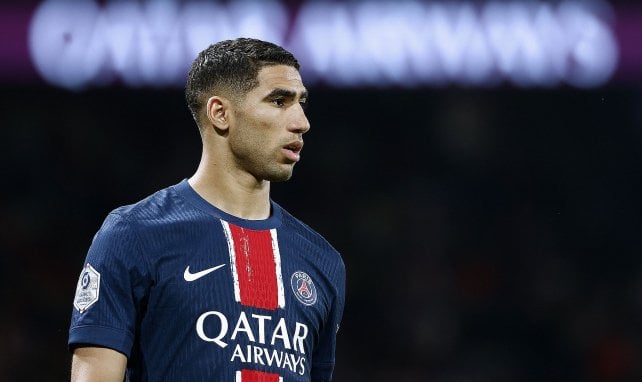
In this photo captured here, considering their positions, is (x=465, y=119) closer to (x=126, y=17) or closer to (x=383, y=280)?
(x=383, y=280)

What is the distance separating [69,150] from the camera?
8.51 metres

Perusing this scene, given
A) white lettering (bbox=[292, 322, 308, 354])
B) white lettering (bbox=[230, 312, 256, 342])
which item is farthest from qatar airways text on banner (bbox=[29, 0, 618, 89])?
white lettering (bbox=[230, 312, 256, 342])

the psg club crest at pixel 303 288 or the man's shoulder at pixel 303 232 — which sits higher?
the man's shoulder at pixel 303 232

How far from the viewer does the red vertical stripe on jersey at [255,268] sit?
9.73 feet

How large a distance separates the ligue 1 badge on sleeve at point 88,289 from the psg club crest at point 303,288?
54 centimetres

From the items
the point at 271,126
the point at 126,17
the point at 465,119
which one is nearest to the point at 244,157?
the point at 271,126

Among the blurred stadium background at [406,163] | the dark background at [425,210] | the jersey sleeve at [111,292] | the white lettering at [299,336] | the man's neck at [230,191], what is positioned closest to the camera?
the jersey sleeve at [111,292]

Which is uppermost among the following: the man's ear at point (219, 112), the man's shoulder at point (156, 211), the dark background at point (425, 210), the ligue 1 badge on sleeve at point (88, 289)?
the man's ear at point (219, 112)

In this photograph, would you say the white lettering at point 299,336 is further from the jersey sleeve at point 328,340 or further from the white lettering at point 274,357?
the jersey sleeve at point 328,340

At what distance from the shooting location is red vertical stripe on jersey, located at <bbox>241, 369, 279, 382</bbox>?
9.36ft

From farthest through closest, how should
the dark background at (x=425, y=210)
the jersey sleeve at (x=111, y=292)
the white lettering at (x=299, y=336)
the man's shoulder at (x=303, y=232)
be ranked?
the dark background at (x=425, y=210) < the man's shoulder at (x=303, y=232) < the white lettering at (x=299, y=336) < the jersey sleeve at (x=111, y=292)

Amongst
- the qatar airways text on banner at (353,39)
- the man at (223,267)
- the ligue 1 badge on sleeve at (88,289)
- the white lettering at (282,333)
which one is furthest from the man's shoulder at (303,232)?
the qatar airways text on banner at (353,39)

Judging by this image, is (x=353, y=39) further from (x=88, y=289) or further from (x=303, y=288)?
(x=88, y=289)

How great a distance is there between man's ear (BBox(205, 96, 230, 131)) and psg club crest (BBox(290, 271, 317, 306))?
457 mm
